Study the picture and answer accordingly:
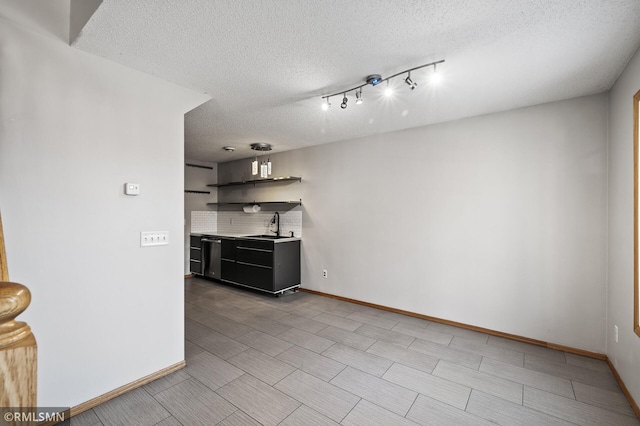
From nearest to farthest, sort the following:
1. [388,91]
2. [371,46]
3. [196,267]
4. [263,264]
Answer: [371,46] → [388,91] → [263,264] → [196,267]

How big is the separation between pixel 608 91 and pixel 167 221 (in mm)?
4142

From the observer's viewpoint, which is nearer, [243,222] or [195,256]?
[195,256]

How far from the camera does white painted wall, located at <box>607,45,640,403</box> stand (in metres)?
2.02

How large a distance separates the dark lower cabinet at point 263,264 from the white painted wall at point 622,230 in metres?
3.79

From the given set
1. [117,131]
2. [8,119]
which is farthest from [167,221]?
[8,119]

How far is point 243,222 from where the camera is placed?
5988mm

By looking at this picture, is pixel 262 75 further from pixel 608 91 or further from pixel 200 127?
pixel 608 91

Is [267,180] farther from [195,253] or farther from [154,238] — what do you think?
[154,238]

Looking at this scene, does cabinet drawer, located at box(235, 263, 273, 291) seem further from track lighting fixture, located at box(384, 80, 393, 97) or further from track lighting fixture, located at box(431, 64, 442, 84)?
track lighting fixture, located at box(431, 64, 442, 84)

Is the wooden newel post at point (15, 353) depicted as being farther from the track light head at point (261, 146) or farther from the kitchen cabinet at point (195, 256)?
the kitchen cabinet at point (195, 256)

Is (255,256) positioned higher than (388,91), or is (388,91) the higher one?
(388,91)

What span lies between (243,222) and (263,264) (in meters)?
1.71

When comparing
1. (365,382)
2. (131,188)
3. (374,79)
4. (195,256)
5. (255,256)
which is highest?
(374,79)

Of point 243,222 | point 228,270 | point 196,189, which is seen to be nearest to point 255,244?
point 228,270
